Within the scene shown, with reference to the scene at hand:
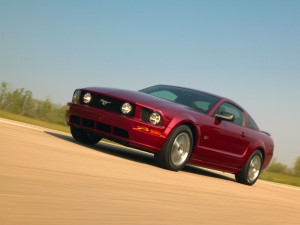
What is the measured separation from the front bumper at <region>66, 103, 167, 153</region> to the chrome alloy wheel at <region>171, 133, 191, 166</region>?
0.92 feet

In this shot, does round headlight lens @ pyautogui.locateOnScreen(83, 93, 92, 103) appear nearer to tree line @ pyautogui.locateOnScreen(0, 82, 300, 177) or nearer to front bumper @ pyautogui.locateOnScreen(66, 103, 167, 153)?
front bumper @ pyautogui.locateOnScreen(66, 103, 167, 153)

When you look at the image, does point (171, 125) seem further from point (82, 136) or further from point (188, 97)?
point (82, 136)

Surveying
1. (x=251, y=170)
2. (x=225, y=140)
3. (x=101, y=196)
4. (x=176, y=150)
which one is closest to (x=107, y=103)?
(x=176, y=150)

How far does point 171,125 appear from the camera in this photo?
828cm

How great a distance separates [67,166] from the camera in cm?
553

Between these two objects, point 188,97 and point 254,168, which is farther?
point 254,168

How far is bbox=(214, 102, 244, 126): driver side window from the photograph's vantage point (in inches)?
385

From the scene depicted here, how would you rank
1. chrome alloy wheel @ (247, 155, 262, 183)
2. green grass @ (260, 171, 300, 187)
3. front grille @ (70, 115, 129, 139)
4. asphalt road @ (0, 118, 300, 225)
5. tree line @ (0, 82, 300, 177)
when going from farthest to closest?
1. tree line @ (0, 82, 300, 177)
2. green grass @ (260, 171, 300, 187)
3. chrome alloy wheel @ (247, 155, 262, 183)
4. front grille @ (70, 115, 129, 139)
5. asphalt road @ (0, 118, 300, 225)

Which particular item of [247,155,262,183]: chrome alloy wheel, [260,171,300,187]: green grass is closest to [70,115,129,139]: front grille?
[247,155,262,183]: chrome alloy wheel

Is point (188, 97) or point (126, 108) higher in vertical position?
point (188, 97)

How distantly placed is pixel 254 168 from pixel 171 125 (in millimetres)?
3299

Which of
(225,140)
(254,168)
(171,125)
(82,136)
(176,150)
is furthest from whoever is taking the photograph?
(254,168)

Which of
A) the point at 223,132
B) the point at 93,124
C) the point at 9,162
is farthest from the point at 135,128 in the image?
the point at 9,162

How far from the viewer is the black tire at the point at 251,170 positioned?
1054 centimetres
